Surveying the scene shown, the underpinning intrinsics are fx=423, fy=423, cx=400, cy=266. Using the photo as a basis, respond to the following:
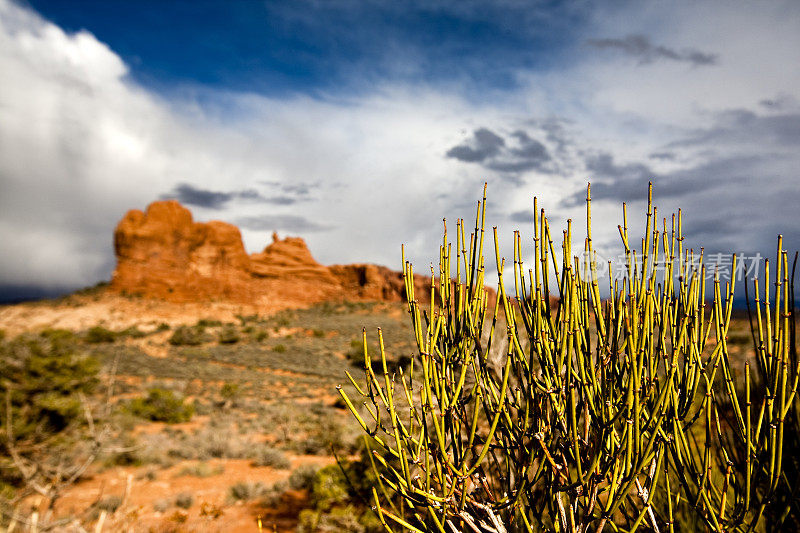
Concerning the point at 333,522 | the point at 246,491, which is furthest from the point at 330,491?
the point at 246,491

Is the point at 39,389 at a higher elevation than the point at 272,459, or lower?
higher

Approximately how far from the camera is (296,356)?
27.0 metres

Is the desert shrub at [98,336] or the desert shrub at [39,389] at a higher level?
the desert shrub at [39,389]

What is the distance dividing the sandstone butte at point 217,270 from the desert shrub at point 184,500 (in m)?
49.3

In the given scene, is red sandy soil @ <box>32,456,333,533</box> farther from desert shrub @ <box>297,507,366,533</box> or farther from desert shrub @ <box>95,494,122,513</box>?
desert shrub @ <box>297,507,366,533</box>

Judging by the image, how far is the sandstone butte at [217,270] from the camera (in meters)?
58.2

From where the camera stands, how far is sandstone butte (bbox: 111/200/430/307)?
5819 cm

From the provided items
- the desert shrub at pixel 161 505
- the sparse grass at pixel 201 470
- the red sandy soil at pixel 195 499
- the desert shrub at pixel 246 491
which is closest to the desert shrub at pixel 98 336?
the red sandy soil at pixel 195 499

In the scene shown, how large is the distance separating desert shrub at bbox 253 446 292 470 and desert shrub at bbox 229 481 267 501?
1.67m

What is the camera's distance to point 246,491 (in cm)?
783

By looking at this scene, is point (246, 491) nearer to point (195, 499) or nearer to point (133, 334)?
point (195, 499)

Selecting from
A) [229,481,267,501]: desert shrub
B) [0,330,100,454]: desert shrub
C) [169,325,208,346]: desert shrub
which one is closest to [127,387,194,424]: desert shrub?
[0,330,100,454]: desert shrub

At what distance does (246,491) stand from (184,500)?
1027 millimetres

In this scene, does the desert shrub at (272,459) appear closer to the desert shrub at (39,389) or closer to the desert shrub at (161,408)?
the desert shrub at (39,389)
